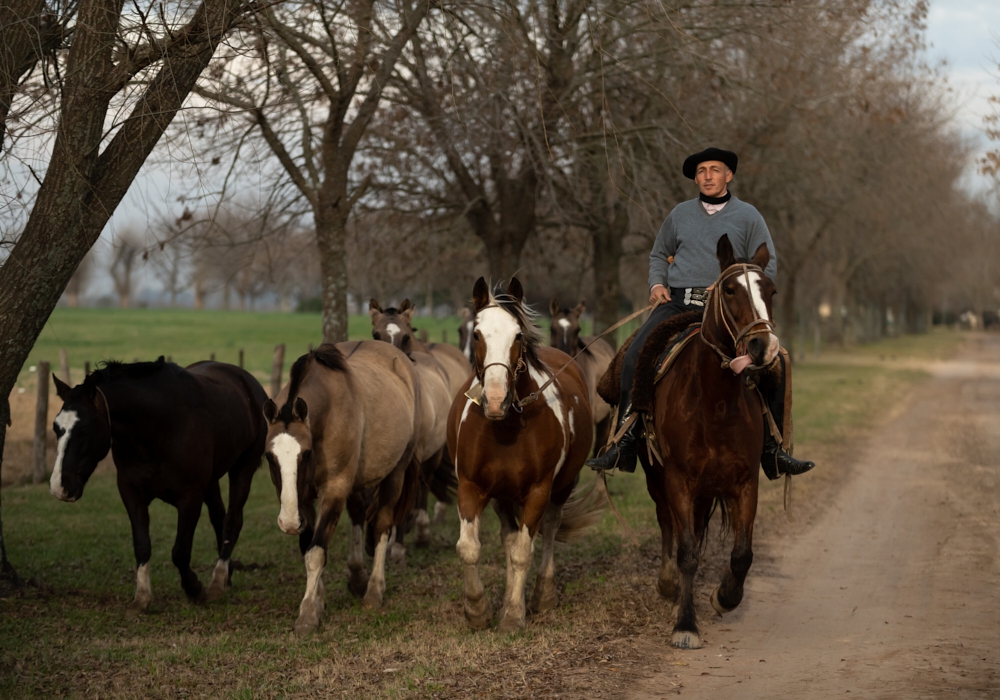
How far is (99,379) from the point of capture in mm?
6797

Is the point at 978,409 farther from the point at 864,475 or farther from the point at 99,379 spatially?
the point at 99,379

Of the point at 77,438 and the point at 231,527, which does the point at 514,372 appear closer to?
the point at 77,438

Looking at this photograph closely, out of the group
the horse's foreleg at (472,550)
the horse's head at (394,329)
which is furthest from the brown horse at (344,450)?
the horse's head at (394,329)

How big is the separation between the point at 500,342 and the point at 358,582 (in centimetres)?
267

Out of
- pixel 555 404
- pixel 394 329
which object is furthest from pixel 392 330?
pixel 555 404

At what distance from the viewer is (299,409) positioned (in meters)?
6.25

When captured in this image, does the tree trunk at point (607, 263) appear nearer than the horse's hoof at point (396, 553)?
No

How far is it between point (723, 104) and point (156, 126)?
42.8ft

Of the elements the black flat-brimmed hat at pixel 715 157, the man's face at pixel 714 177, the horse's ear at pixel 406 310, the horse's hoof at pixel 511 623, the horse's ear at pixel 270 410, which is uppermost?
the black flat-brimmed hat at pixel 715 157

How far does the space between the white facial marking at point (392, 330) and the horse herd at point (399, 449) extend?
76.2 inches

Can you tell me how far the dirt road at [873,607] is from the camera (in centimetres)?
519

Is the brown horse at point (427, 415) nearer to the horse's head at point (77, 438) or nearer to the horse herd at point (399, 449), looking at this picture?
the horse herd at point (399, 449)

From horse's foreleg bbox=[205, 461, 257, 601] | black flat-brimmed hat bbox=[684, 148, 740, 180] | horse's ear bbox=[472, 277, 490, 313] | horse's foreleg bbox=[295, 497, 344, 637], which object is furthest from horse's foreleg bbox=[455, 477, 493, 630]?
black flat-brimmed hat bbox=[684, 148, 740, 180]

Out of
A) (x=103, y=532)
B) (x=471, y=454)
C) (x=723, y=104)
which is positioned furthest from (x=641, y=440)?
(x=723, y=104)
